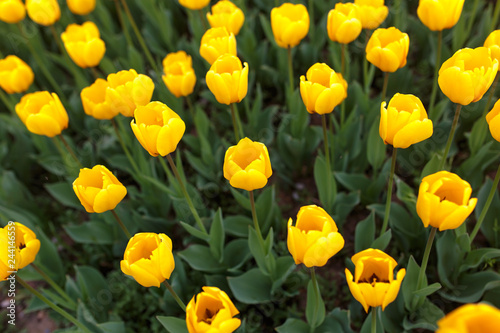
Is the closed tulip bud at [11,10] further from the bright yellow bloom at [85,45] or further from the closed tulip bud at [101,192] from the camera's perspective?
the closed tulip bud at [101,192]

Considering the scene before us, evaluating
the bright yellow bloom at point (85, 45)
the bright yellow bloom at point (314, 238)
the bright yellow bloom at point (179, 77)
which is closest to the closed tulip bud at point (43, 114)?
the bright yellow bloom at point (85, 45)

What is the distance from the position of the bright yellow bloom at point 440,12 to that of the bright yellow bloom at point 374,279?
1.06 m

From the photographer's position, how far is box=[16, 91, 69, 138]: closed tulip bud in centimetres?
192

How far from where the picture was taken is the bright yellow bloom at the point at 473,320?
787 millimetres

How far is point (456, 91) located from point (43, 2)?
2.31 m

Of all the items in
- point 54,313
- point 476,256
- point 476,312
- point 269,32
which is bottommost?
point 54,313

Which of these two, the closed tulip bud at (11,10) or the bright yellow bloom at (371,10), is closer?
the bright yellow bloom at (371,10)

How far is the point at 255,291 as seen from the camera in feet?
6.59

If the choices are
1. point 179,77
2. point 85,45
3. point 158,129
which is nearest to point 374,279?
point 158,129

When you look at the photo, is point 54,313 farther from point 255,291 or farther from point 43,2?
point 43,2

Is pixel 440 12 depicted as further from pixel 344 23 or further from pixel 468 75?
pixel 468 75

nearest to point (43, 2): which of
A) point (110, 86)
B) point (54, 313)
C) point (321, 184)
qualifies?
point (110, 86)

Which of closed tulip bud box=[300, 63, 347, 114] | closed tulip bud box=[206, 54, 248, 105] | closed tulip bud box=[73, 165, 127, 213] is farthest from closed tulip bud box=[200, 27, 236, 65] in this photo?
closed tulip bud box=[73, 165, 127, 213]

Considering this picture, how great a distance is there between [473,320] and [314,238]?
51cm
